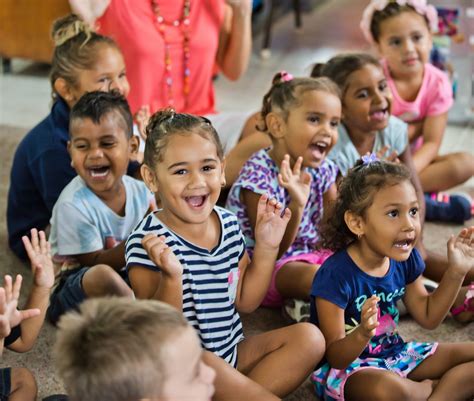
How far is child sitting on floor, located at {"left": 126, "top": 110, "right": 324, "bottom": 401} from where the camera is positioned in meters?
1.66

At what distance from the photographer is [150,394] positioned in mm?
1157

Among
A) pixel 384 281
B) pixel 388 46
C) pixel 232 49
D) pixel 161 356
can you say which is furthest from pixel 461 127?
pixel 161 356

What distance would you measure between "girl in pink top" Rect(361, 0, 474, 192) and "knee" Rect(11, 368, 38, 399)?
1.35m

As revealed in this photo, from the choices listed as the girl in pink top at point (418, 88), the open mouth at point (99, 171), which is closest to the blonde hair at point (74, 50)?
the open mouth at point (99, 171)

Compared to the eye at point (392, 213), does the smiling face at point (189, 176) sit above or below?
above

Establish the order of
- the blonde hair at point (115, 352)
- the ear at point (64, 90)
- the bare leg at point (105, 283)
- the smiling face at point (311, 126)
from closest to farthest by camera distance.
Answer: the blonde hair at point (115, 352) → the bare leg at point (105, 283) → the smiling face at point (311, 126) → the ear at point (64, 90)

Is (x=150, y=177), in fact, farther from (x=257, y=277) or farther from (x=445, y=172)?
(x=445, y=172)

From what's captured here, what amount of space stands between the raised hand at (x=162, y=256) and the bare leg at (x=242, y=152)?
768 millimetres

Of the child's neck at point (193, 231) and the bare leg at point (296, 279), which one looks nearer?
the child's neck at point (193, 231)

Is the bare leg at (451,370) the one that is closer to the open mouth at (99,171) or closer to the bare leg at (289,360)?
the bare leg at (289,360)

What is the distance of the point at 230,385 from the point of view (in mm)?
1591

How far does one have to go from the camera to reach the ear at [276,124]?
2.08m

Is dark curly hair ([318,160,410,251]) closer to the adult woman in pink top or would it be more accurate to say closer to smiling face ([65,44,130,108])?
smiling face ([65,44,130,108])

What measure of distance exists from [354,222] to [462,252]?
0.71ft
